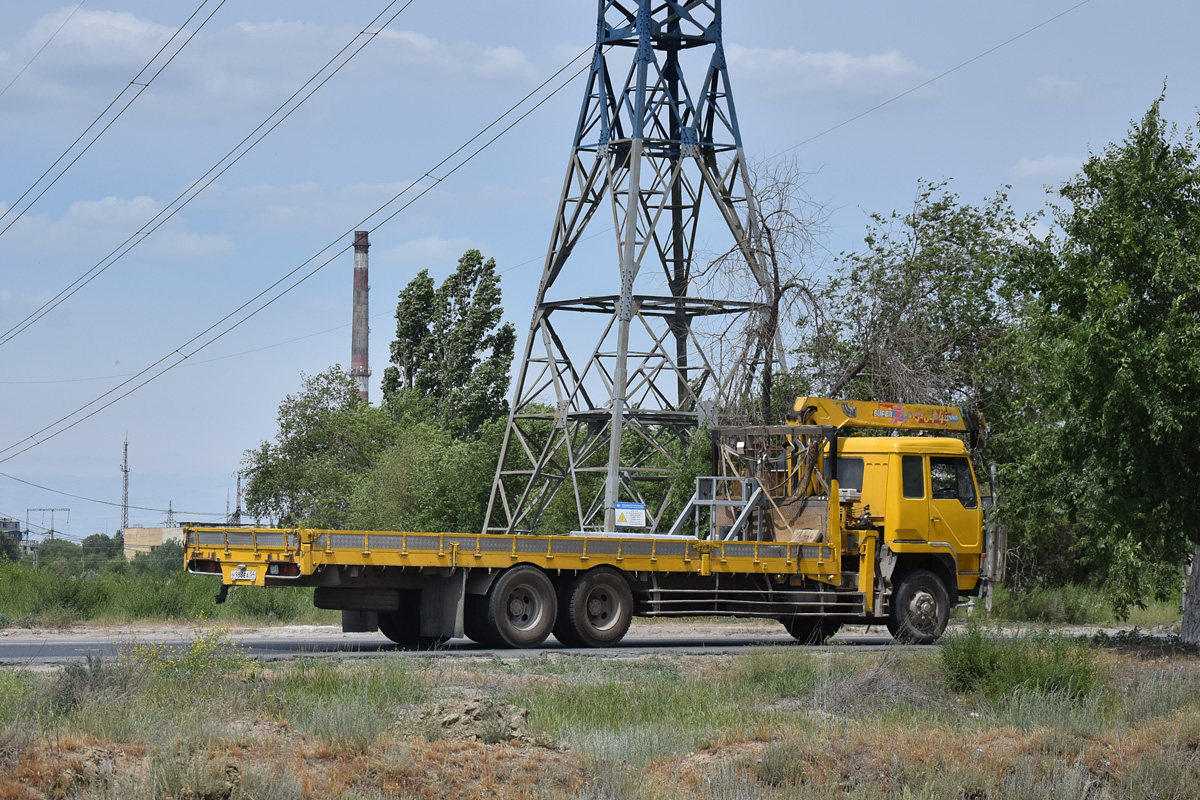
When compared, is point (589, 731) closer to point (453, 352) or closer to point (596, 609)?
point (596, 609)

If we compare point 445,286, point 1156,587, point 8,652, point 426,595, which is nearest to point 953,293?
point 1156,587

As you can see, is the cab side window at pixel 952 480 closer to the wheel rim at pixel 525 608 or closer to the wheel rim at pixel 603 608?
the wheel rim at pixel 603 608

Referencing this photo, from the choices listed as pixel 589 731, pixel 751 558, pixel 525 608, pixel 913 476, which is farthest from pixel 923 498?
pixel 589 731

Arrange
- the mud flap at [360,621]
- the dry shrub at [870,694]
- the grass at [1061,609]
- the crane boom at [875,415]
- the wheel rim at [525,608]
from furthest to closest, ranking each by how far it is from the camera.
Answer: the grass at [1061,609], the crane boom at [875,415], the mud flap at [360,621], the wheel rim at [525,608], the dry shrub at [870,694]

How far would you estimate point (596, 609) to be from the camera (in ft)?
65.7

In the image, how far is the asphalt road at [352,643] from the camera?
17.5 m

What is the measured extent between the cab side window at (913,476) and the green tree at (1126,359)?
1.60 m

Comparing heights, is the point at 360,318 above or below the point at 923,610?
above

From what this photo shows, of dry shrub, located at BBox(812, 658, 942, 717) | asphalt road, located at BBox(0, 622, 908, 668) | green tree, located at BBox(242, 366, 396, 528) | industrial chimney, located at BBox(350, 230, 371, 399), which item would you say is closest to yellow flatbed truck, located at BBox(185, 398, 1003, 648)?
asphalt road, located at BBox(0, 622, 908, 668)

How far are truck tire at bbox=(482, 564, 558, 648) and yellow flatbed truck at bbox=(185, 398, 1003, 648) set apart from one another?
0.07 feet

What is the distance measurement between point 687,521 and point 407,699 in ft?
65.4

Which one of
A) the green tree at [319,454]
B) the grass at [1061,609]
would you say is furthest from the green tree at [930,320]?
the green tree at [319,454]

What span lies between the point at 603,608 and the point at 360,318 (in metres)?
53.7

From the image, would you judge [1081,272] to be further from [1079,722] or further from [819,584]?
[1079,722]
